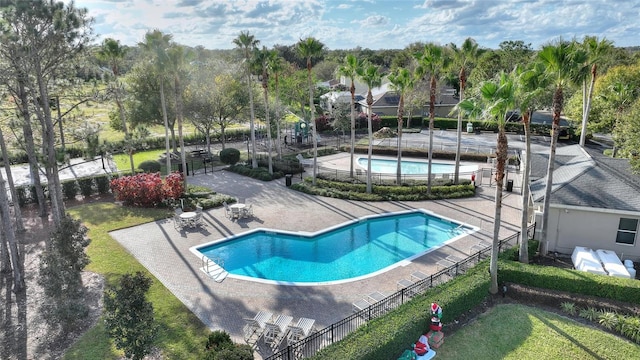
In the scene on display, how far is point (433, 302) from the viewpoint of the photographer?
13.9 meters

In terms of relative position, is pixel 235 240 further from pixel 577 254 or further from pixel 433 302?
pixel 577 254

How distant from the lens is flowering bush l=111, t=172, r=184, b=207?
87.4 feet

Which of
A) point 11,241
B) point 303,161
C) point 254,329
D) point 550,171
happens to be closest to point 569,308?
point 550,171

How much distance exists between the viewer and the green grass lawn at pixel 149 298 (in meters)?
12.8

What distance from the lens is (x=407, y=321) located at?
41.6 feet

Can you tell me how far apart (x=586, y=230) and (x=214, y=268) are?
695 inches

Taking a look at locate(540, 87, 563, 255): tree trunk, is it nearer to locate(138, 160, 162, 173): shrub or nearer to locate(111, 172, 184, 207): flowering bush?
locate(111, 172, 184, 207): flowering bush

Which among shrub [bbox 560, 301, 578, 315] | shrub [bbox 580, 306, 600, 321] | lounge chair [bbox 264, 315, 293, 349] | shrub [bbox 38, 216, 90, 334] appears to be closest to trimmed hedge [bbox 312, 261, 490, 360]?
lounge chair [bbox 264, 315, 293, 349]

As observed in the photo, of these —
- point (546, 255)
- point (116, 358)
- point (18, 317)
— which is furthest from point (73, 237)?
point (546, 255)

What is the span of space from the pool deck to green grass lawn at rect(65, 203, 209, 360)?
1.53 feet

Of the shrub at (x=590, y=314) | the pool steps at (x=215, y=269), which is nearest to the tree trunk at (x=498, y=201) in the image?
the shrub at (x=590, y=314)

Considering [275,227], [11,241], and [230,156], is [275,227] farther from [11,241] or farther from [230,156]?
[230,156]

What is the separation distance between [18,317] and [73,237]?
3.61 metres

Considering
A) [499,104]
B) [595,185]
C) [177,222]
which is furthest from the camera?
[177,222]
